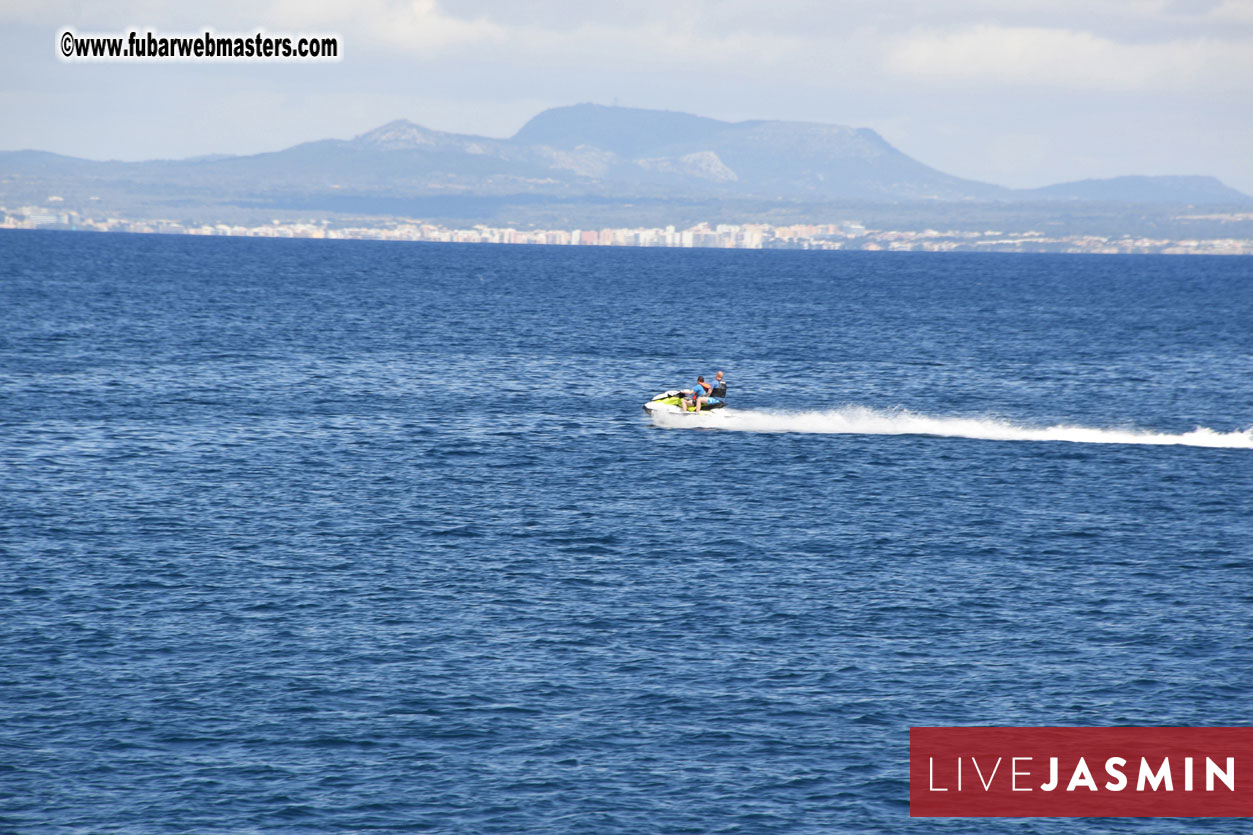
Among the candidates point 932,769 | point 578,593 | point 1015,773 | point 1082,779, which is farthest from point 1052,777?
point 578,593

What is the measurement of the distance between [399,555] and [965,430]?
40055 millimetres

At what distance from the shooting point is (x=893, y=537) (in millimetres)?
53156

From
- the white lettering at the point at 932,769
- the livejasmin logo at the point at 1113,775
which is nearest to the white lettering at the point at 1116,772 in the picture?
the livejasmin logo at the point at 1113,775

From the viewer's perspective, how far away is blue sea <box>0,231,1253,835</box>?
32125 mm

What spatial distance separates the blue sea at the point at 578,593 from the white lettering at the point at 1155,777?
6.02ft

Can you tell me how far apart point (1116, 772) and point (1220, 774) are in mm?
2601

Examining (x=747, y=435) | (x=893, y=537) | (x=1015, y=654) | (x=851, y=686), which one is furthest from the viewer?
(x=747, y=435)

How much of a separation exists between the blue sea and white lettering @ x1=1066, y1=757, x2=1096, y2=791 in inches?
70.8

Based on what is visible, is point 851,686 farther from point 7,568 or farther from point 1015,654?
point 7,568

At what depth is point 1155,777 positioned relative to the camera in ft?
108

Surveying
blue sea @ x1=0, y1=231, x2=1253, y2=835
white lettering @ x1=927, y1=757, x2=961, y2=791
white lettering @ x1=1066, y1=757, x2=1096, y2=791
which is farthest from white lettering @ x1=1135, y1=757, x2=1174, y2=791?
white lettering @ x1=927, y1=757, x2=961, y2=791

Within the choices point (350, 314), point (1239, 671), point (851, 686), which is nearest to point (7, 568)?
point (851, 686)

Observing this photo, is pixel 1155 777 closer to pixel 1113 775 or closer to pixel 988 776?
pixel 1113 775

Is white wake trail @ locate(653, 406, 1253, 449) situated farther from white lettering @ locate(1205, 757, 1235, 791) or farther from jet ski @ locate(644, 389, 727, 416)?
white lettering @ locate(1205, 757, 1235, 791)
